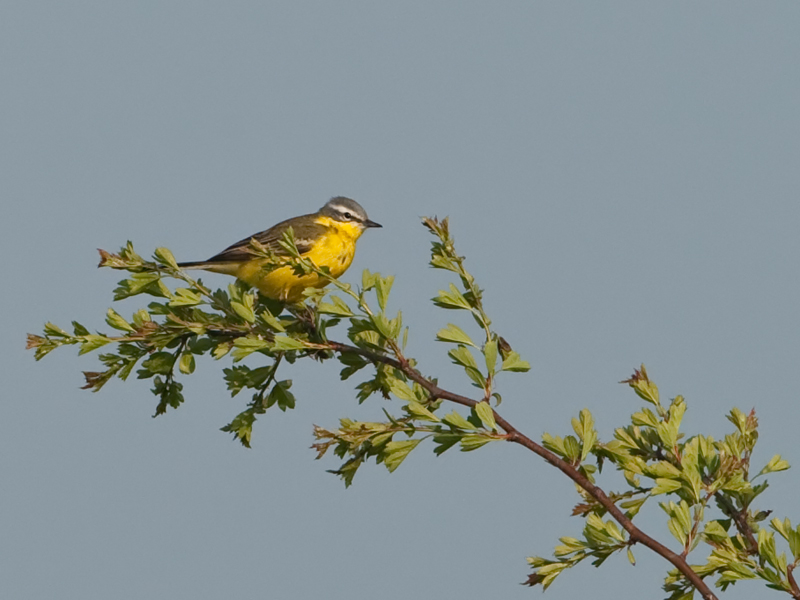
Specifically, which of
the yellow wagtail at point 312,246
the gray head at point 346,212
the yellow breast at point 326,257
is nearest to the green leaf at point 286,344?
the yellow wagtail at point 312,246

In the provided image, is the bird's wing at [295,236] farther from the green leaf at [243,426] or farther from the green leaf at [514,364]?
the green leaf at [514,364]

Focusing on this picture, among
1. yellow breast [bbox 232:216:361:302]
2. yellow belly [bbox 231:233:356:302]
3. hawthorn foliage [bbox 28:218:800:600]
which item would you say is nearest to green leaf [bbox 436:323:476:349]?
hawthorn foliage [bbox 28:218:800:600]

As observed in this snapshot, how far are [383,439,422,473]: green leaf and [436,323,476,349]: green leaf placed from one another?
49cm

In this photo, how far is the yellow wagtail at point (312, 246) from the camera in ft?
28.1

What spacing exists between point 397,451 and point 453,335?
554mm

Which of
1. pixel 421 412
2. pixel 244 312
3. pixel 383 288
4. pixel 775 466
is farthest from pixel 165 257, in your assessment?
pixel 775 466

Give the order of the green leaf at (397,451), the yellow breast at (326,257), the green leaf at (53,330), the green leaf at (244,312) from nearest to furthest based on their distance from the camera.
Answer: the green leaf at (397,451)
the green leaf at (244,312)
the green leaf at (53,330)
the yellow breast at (326,257)

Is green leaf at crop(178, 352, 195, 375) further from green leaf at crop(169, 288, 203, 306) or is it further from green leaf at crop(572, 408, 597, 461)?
green leaf at crop(572, 408, 597, 461)

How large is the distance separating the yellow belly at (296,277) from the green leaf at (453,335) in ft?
7.70

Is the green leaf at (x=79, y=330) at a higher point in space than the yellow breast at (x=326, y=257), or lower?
lower

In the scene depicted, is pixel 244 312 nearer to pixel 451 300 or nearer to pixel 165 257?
pixel 165 257

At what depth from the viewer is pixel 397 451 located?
12.5 feet

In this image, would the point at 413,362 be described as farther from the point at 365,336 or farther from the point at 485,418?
the point at 485,418

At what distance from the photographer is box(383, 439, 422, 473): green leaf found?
12.4 ft
